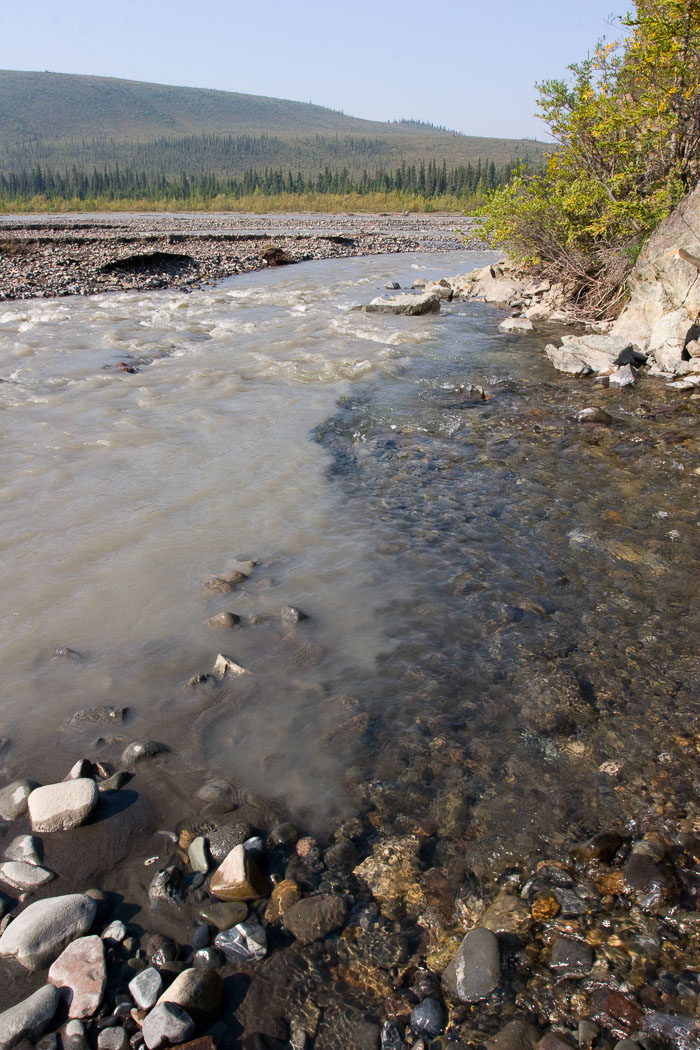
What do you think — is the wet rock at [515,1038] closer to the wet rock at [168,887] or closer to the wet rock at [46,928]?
the wet rock at [168,887]

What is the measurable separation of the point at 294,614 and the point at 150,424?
4.47 metres

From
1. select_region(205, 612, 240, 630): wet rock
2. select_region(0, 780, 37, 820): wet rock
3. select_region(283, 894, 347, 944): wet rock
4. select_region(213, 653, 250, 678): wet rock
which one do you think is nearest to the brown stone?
select_region(283, 894, 347, 944): wet rock

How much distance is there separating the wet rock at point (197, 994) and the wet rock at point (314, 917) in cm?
30

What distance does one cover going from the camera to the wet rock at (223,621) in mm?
3895

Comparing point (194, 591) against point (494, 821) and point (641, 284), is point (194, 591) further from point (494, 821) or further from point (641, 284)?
point (641, 284)

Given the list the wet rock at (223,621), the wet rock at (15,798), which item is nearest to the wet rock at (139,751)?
the wet rock at (15,798)

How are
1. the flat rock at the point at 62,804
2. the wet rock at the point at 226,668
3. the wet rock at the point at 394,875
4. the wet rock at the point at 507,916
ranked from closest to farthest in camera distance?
the wet rock at the point at 507,916 < the wet rock at the point at 394,875 < the flat rock at the point at 62,804 < the wet rock at the point at 226,668

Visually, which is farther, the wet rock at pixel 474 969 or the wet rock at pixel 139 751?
the wet rock at pixel 139 751

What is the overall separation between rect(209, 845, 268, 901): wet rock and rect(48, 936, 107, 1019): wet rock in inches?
16.4

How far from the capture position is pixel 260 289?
67.2ft

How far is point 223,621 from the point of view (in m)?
3.91

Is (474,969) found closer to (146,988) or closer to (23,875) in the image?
(146,988)

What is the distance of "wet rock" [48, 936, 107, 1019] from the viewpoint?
77.5 inches

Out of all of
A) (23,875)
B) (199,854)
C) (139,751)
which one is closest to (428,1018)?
(199,854)
